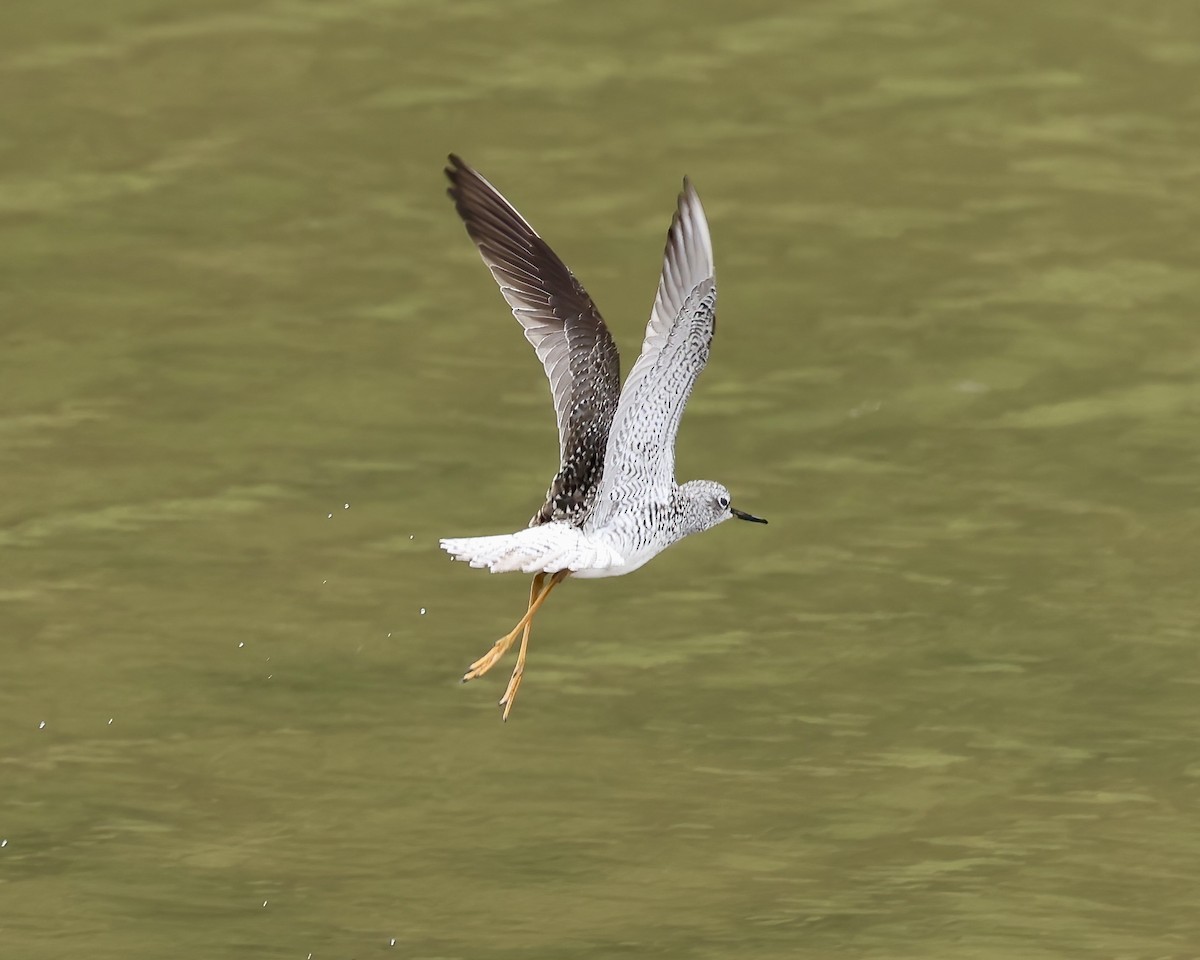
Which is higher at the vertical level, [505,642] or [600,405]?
[600,405]

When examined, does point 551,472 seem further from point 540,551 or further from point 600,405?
point 540,551

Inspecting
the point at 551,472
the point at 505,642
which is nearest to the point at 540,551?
the point at 505,642

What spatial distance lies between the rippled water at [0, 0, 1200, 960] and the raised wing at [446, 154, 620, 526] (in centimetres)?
318

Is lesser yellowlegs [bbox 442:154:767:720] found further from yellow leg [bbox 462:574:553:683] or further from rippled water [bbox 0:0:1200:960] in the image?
rippled water [bbox 0:0:1200:960]

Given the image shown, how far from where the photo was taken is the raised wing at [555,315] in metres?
12.5

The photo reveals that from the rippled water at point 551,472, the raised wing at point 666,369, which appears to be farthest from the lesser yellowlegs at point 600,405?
the rippled water at point 551,472

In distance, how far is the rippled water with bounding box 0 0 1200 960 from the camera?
1528 centimetres

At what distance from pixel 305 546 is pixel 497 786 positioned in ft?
9.81

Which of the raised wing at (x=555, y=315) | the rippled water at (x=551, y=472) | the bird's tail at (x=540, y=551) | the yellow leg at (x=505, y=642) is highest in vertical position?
the raised wing at (x=555, y=315)

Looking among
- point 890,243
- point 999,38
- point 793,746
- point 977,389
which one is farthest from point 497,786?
point 999,38

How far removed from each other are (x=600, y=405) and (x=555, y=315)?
578mm

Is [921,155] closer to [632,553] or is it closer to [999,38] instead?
[999,38]

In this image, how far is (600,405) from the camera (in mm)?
12516

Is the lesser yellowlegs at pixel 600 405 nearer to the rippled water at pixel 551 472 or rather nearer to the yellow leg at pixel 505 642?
the yellow leg at pixel 505 642
